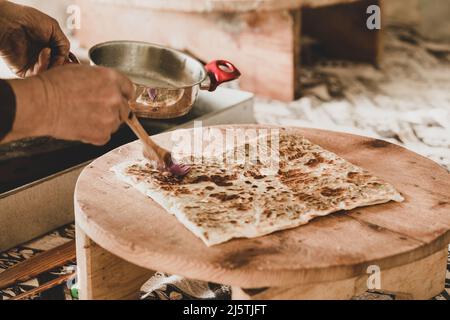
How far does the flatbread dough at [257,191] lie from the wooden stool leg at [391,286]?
139mm

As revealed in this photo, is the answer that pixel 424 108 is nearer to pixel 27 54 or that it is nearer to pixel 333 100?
pixel 333 100

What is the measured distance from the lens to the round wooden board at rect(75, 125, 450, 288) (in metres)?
1.32

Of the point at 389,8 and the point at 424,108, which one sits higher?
the point at 389,8

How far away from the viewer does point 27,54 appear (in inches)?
82.6

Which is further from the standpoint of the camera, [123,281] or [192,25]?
[192,25]

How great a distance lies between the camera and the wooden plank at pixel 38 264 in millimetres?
1989

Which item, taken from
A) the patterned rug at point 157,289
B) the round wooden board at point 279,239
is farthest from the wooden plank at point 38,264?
the round wooden board at point 279,239

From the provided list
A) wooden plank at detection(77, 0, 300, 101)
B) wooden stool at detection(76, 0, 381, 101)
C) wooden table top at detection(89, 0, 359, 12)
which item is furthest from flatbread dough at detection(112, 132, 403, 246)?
wooden plank at detection(77, 0, 300, 101)

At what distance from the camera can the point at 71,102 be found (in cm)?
150

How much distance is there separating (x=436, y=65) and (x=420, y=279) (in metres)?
2.85

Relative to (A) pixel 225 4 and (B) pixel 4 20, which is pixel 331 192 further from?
(A) pixel 225 4

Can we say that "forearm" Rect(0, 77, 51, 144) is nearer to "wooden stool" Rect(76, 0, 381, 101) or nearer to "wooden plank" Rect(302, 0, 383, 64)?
"wooden stool" Rect(76, 0, 381, 101)

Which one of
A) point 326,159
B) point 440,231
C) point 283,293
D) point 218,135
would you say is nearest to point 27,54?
point 218,135

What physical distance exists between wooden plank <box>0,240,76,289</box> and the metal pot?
23.0 inches
